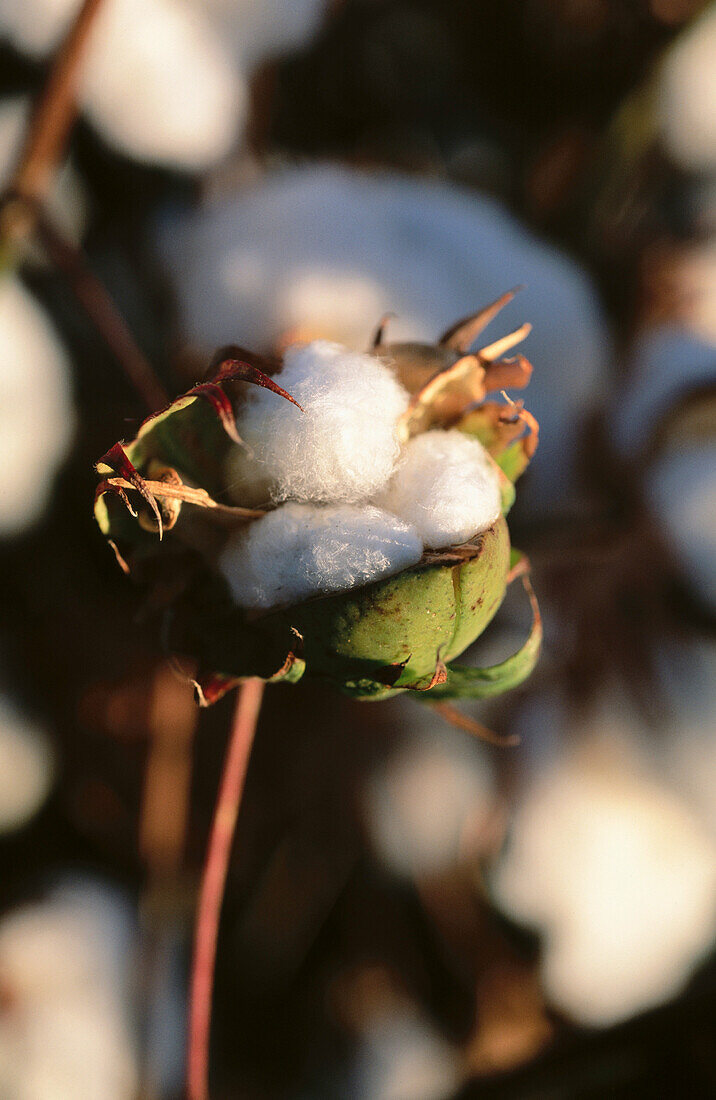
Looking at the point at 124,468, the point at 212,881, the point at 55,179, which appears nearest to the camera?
the point at 124,468

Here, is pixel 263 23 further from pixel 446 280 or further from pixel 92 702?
pixel 92 702

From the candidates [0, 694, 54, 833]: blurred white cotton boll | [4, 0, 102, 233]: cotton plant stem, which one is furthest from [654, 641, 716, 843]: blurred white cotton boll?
[4, 0, 102, 233]: cotton plant stem

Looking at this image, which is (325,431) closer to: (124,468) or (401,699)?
(124,468)

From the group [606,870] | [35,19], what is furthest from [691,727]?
[35,19]

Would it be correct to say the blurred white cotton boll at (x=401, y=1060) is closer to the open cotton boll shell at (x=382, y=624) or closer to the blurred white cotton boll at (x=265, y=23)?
the open cotton boll shell at (x=382, y=624)

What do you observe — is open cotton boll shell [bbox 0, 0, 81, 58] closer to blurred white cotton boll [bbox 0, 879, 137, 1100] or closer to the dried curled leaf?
the dried curled leaf
